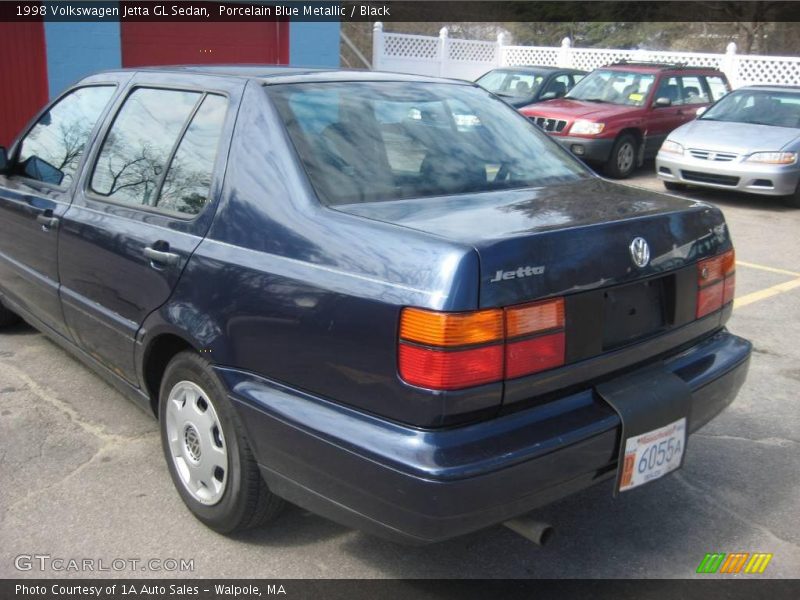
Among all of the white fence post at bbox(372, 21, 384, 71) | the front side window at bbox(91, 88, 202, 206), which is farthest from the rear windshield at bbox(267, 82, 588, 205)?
the white fence post at bbox(372, 21, 384, 71)

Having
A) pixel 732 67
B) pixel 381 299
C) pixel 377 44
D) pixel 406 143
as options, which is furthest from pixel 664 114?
pixel 381 299

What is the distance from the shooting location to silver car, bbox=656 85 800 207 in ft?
33.1

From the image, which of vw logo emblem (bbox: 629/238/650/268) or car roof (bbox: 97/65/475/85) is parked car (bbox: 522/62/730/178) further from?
vw logo emblem (bbox: 629/238/650/268)

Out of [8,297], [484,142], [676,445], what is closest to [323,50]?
[8,297]

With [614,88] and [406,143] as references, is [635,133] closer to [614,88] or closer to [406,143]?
[614,88]

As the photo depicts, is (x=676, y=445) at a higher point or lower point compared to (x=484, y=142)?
lower

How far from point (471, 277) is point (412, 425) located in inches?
17.8

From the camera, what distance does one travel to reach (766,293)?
662cm

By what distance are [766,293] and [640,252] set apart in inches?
177

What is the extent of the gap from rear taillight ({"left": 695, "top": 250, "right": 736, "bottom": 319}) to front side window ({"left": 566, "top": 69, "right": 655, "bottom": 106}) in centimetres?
1015

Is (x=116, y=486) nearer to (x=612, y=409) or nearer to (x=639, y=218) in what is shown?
(x=612, y=409)

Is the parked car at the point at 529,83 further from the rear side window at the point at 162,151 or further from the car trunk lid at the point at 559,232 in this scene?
the car trunk lid at the point at 559,232

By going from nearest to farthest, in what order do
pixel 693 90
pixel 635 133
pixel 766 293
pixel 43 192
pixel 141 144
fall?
1. pixel 141 144
2. pixel 43 192
3. pixel 766 293
4. pixel 635 133
5. pixel 693 90

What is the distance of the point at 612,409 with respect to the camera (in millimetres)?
2627
